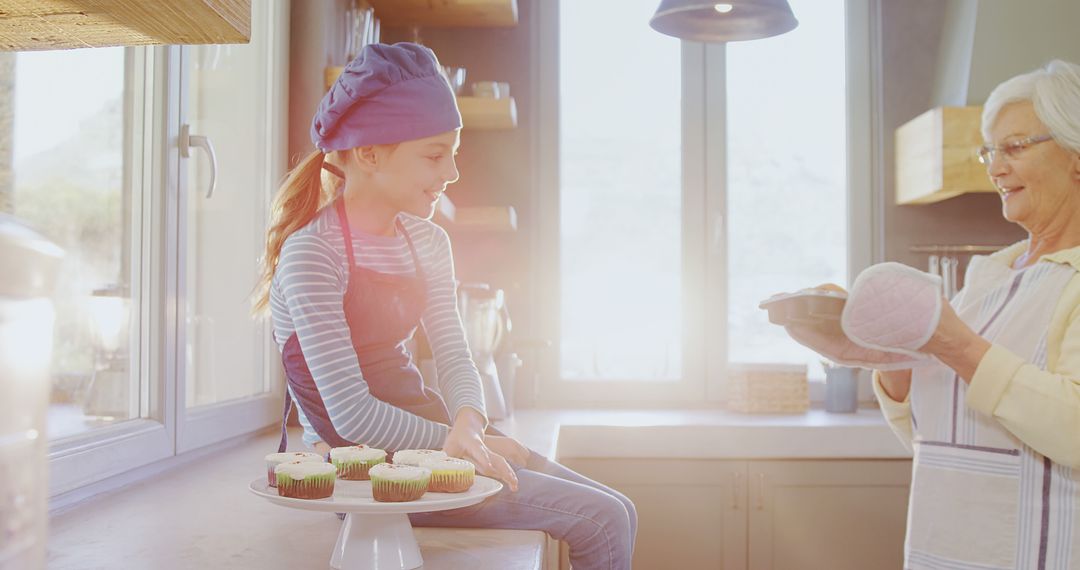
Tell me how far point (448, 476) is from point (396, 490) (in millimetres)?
71

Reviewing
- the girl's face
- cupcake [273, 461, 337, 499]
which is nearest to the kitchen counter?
the girl's face

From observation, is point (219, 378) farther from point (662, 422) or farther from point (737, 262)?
point (737, 262)

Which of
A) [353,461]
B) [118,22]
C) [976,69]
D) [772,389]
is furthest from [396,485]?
[976,69]

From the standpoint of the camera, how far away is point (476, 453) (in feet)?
3.76

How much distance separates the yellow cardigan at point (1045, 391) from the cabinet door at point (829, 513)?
1416 millimetres

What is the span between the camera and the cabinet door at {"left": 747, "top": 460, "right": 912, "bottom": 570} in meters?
2.70

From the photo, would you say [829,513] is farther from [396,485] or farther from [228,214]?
[396,485]

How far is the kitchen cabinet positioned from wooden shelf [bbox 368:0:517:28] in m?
1.38

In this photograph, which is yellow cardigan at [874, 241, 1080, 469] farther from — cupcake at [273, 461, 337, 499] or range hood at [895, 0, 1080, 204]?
range hood at [895, 0, 1080, 204]

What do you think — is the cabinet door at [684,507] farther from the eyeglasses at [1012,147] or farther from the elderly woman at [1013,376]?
the eyeglasses at [1012,147]

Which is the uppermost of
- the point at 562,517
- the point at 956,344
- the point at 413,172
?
the point at 413,172

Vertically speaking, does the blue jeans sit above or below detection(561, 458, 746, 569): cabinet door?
above

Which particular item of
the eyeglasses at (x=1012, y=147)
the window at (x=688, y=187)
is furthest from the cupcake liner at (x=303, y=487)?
the window at (x=688, y=187)

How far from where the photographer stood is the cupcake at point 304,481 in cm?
91
